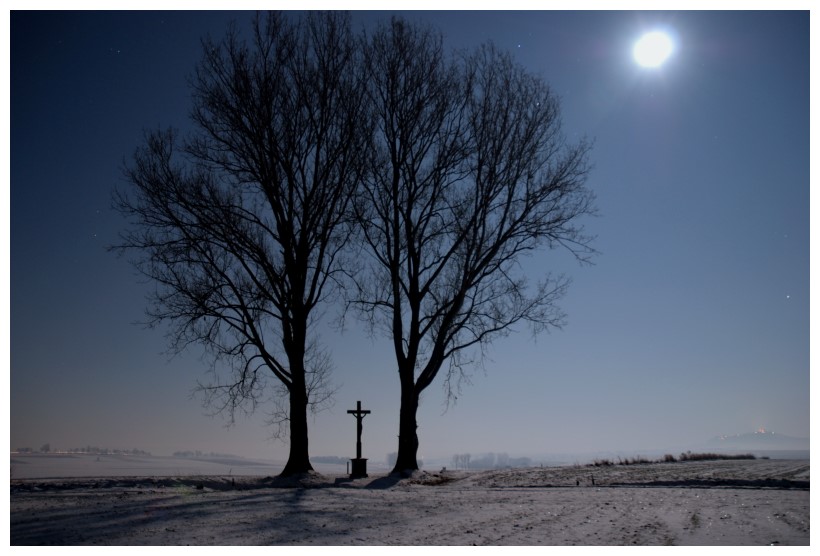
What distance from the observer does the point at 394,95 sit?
20.0 m

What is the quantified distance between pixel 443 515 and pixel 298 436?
9.47 m

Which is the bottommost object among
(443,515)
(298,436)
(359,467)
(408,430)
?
(443,515)

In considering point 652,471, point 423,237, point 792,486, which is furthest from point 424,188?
point 792,486

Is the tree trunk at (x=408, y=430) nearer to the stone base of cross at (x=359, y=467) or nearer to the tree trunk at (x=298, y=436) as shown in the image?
the stone base of cross at (x=359, y=467)

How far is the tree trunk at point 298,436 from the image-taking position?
680 inches

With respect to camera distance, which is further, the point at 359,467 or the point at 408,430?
the point at 408,430

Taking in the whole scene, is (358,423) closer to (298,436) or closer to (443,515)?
(298,436)

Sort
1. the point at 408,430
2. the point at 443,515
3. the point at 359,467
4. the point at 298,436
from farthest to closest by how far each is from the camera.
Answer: the point at 408,430, the point at 359,467, the point at 298,436, the point at 443,515

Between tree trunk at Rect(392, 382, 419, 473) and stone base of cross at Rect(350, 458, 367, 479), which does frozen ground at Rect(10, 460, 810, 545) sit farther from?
stone base of cross at Rect(350, 458, 367, 479)

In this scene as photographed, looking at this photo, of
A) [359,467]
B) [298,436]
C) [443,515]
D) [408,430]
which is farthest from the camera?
[408,430]

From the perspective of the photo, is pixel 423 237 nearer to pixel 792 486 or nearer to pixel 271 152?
pixel 271 152

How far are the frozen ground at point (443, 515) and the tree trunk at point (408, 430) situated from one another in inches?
210

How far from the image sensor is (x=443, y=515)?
8.70 m

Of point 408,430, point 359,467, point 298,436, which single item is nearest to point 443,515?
point 298,436
